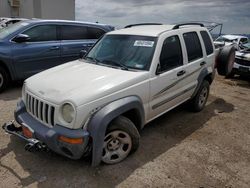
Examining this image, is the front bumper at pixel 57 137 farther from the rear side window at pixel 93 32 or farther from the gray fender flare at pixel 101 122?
the rear side window at pixel 93 32

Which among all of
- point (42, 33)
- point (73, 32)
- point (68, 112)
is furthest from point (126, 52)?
point (73, 32)

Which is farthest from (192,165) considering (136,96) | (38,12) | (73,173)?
(38,12)

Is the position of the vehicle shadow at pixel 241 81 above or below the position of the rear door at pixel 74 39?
below

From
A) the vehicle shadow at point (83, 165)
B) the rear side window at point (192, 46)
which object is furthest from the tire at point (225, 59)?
the vehicle shadow at point (83, 165)

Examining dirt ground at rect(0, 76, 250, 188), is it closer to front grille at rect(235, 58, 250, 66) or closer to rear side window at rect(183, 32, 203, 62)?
rear side window at rect(183, 32, 203, 62)

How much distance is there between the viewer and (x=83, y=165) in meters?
3.40

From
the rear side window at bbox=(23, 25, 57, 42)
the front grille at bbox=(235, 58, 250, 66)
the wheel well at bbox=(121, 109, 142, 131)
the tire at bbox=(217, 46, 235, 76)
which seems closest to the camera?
Result: the wheel well at bbox=(121, 109, 142, 131)

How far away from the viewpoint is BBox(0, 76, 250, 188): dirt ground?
313cm

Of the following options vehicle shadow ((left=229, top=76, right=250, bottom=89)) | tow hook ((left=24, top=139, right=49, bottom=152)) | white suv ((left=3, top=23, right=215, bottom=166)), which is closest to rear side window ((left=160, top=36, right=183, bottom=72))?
white suv ((left=3, top=23, right=215, bottom=166))

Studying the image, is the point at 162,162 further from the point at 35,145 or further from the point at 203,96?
the point at 203,96

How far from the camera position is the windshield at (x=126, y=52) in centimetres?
384

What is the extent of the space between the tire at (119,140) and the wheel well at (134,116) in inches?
6.2

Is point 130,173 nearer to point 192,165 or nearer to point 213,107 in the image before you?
point 192,165

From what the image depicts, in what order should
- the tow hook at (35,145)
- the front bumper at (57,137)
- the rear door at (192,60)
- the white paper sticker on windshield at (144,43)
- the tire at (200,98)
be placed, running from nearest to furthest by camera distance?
the front bumper at (57,137) → the tow hook at (35,145) → the white paper sticker on windshield at (144,43) → the rear door at (192,60) → the tire at (200,98)
